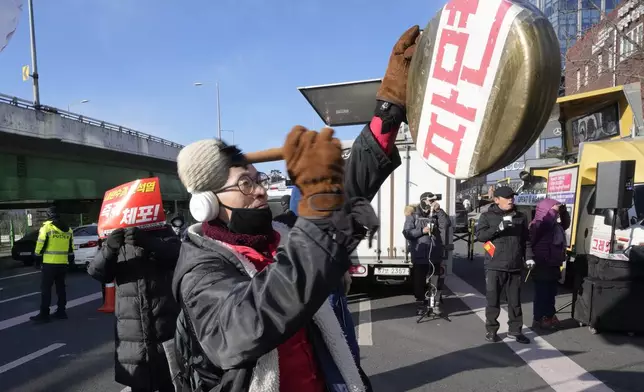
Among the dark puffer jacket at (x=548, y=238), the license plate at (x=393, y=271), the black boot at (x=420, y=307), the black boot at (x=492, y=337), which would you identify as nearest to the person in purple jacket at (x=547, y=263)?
the dark puffer jacket at (x=548, y=238)

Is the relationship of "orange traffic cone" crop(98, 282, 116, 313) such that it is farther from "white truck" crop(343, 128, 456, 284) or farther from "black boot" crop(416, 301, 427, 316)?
"black boot" crop(416, 301, 427, 316)

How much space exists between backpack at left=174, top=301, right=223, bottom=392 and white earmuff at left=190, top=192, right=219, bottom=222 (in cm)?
30

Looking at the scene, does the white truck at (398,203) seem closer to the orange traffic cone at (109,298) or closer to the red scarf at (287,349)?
the orange traffic cone at (109,298)

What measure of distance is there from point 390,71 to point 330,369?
3.63 feet

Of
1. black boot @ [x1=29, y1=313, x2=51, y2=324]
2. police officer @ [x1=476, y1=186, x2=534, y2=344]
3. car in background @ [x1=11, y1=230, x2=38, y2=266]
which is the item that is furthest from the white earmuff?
car in background @ [x1=11, y1=230, x2=38, y2=266]

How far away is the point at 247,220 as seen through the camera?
1487 millimetres

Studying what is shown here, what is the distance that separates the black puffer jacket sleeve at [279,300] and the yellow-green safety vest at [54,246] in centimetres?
753

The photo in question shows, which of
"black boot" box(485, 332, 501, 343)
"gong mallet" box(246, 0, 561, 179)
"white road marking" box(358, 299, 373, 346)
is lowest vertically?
"white road marking" box(358, 299, 373, 346)

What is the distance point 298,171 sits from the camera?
1103 mm

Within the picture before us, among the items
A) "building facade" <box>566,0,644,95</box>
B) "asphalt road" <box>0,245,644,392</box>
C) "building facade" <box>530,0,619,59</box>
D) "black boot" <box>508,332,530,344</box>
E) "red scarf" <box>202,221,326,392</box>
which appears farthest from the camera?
"building facade" <box>566,0,644,95</box>

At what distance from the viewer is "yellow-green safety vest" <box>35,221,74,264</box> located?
23.9 feet

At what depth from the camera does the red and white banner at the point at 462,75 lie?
49.4 inches

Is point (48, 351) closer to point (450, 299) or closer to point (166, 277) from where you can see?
point (166, 277)

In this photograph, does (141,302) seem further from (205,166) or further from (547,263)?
(547,263)
